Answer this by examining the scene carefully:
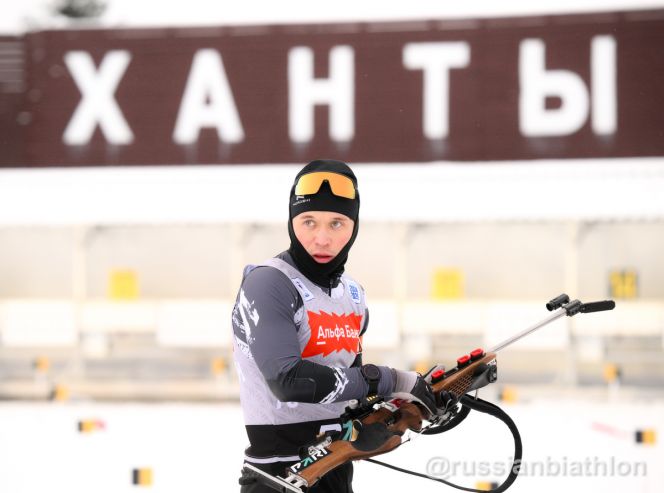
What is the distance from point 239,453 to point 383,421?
4666 millimetres

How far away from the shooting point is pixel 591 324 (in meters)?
11.6

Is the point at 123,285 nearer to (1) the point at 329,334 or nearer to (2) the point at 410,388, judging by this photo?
(1) the point at 329,334

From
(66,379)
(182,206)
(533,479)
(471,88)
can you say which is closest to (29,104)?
(182,206)

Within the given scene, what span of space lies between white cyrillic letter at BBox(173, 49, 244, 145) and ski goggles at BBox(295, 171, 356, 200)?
981cm

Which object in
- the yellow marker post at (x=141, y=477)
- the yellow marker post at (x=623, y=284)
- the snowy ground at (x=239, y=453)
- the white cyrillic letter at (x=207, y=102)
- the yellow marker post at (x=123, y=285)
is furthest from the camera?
the yellow marker post at (x=623, y=284)

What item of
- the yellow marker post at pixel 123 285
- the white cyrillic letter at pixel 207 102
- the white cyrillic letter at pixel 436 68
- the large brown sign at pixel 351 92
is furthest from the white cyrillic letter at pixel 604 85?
the yellow marker post at pixel 123 285

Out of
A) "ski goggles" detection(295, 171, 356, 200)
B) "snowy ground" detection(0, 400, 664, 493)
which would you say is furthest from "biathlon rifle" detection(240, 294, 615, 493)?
"snowy ground" detection(0, 400, 664, 493)

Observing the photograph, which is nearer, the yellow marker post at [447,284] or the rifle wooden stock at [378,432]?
the rifle wooden stock at [378,432]

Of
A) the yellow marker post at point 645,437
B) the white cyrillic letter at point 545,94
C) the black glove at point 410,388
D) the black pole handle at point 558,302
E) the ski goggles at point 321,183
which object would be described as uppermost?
the white cyrillic letter at point 545,94

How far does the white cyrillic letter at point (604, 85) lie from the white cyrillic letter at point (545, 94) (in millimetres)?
133

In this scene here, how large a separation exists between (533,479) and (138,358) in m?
9.43

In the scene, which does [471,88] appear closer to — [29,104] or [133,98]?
[133,98]

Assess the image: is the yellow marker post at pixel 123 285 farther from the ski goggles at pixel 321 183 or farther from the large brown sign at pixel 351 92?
the ski goggles at pixel 321 183

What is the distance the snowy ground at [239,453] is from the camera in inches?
225
